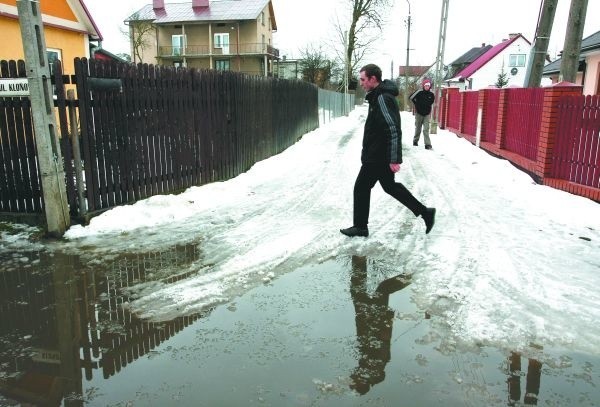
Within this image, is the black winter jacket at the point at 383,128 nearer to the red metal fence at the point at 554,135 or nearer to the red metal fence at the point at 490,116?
the red metal fence at the point at 554,135

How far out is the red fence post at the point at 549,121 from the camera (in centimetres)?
841

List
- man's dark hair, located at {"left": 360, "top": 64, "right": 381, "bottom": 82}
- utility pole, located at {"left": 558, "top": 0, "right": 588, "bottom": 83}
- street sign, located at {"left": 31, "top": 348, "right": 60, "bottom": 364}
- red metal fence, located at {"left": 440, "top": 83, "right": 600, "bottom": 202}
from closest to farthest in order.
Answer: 1. street sign, located at {"left": 31, "top": 348, "right": 60, "bottom": 364}
2. man's dark hair, located at {"left": 360, "top": 64, "right": 381, "bottom": 82}
3. red metal fence, located at {"left": 440, "top": 83, "right": 600, "bottom": 202}
4. utility pole, located at {"left": 558, "top": 0, "right": 588, "bottom": 83}

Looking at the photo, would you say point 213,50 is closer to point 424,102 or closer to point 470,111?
point 470,111

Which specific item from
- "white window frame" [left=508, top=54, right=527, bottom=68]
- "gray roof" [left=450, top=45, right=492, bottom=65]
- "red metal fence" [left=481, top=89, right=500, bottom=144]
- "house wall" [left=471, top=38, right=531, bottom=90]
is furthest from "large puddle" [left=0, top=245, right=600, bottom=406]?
"gray roof" [left=450, top=45, right=492, bottom=65]

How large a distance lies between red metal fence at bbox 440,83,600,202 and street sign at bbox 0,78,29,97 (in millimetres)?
7770

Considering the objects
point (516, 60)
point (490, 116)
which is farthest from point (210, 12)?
point (490, 116)

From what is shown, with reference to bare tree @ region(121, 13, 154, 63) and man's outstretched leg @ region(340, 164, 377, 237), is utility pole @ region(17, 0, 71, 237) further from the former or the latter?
bare tree @ region(121, 13, 154, 63)

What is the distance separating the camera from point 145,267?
15.6 feet

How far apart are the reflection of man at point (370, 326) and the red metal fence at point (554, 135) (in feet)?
15.3

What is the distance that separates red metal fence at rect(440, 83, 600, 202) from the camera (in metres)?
7.45

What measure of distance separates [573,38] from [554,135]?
170 inches

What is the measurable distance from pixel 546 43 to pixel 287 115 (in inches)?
301

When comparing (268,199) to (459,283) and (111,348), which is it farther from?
(111,348)

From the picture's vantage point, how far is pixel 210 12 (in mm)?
55594
